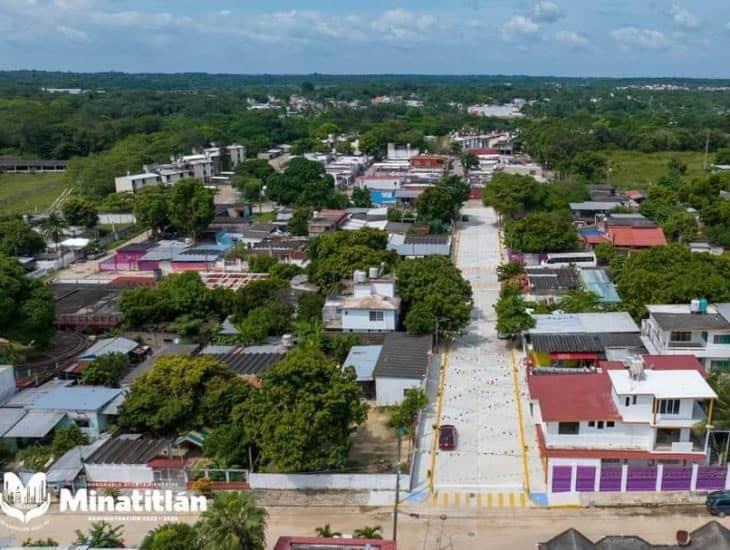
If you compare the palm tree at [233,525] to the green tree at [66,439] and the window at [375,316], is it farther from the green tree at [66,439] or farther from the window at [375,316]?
the window at [375,316]

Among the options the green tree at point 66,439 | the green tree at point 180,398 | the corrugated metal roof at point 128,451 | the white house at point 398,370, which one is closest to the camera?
the corrugated metal roof at point 128,451

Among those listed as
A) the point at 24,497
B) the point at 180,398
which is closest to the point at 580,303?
the point at 180,398

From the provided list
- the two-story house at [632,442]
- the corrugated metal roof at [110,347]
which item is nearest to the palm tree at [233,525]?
the two-story house at [632,442]

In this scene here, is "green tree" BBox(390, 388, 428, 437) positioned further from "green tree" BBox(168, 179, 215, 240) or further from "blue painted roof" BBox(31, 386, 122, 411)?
"green tree" BBox(168, 179, 215, 240)

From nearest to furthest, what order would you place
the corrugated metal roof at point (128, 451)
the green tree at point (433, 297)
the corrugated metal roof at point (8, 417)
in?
the corrugated metal roof at point (128, 451) < the corrugated metal roof at point (8, 417) < the green tree at point (433, 297)

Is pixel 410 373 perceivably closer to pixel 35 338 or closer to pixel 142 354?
pixel 142 354

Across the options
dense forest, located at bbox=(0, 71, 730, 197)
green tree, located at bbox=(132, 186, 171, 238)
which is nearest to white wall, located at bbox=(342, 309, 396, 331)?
green tree, located at bbox=(132, 186, 171, 238)
